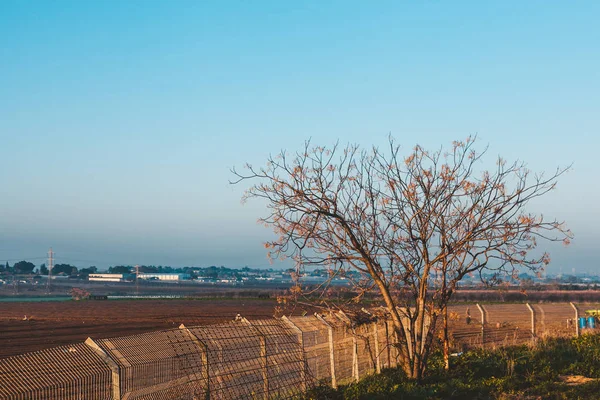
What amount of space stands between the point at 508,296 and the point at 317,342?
8859cm

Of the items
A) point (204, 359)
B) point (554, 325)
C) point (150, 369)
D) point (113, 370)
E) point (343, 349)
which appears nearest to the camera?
point (113, 370)

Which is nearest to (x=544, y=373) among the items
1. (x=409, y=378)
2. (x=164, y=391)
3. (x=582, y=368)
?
(x=582, y=368)

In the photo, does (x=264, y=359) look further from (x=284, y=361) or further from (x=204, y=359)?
(x=204, y=359)

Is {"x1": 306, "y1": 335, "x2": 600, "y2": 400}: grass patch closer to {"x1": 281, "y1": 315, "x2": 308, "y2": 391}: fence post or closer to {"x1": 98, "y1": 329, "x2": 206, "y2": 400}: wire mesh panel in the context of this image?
{"x1": 281, "y1": 315, "x2": 308, "y2": 391}: fence post

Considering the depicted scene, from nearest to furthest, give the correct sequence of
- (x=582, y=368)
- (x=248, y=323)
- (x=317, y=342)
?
(x=248, y=323)
(x=317, y=342)
(x=582, y=368)

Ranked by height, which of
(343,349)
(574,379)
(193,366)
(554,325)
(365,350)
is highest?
(193,366)

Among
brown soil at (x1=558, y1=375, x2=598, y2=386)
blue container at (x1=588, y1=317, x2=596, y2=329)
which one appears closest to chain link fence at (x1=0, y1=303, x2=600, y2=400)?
brown soil at (x1=558, y1=375, x2=598, y2=386)

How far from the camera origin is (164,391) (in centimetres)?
1027

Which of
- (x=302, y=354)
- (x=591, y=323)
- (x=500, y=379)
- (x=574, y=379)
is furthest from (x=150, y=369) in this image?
(x=591, y=323)

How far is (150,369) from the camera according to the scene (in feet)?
34.6

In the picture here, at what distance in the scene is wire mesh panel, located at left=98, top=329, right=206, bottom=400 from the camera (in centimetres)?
966

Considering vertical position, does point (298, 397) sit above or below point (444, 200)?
below

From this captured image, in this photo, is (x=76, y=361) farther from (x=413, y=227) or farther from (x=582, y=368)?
(x=582, y=368)

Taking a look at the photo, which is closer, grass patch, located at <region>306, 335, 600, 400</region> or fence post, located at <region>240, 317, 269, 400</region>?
fence post, located at <region>240, 317, 269, 400</region>
